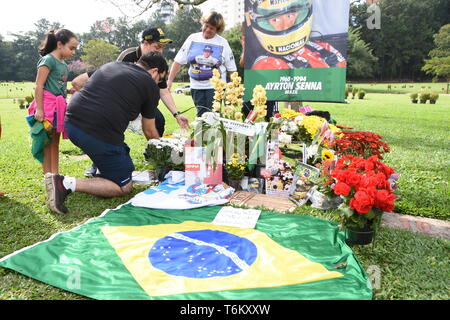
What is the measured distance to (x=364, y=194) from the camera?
222cm

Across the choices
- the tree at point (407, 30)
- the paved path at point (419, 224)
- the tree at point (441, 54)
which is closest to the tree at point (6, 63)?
the tree at point (407, 30)

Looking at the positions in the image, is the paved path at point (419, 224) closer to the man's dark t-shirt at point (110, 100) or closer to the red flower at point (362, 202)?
the red flower at point (362, 202)

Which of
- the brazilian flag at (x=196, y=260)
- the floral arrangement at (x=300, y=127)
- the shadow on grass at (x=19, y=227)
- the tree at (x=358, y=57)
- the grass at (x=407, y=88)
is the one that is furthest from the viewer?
the tree at (x=358, y=57)

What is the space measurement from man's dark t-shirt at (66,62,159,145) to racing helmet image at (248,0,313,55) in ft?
7.15

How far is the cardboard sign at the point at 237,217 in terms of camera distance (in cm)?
283

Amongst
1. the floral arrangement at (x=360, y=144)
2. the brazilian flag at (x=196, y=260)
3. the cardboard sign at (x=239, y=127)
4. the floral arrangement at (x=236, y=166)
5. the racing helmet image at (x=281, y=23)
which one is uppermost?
the racing helmet image at (x=281, y=23)

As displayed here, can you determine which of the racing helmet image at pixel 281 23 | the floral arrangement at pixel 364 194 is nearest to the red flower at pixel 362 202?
the floral arrangement at pixel 364 194

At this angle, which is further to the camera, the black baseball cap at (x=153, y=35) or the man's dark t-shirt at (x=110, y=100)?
the black baseball cap at (x=153, y=35)

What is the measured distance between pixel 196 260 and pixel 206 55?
3034 mm

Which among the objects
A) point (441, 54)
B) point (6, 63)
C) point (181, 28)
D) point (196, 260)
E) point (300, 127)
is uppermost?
point (181, 28)

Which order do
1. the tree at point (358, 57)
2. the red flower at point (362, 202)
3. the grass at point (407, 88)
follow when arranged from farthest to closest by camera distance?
the tree at point (358, 57), the grass at point (407, 88), the red flower at point (362, 202)

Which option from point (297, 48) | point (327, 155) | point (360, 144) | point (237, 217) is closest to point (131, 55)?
point (297, 48)

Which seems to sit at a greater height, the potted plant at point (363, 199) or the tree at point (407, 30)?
the tree at point (407, 30)

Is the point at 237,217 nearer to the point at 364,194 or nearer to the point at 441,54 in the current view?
the point at 364,194
